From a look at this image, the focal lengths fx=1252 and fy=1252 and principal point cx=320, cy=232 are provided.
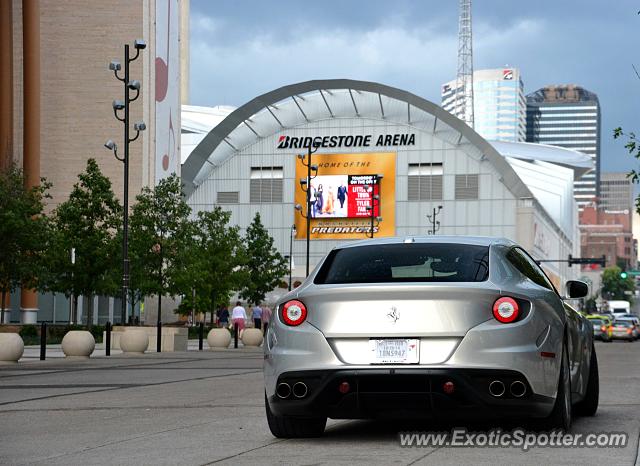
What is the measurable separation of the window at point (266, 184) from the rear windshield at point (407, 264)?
104 meters

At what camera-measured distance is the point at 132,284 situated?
49.3 m

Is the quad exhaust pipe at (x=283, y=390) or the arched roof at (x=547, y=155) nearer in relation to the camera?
the quad exhaust pipe at (x=283, y=390)

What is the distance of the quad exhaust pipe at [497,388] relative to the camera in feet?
27.8

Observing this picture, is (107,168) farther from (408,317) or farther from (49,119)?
(408,317)

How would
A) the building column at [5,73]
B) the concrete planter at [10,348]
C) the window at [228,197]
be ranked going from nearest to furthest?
the concrete planter at [10,348] < the building column at [5,73] < the window at [228,197]

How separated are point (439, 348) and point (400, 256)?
1058mm

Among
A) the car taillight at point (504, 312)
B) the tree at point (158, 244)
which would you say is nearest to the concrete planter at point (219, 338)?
the tree at point (158, 244)

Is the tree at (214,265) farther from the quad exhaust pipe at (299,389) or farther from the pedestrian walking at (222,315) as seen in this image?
the quad exhaust pipe at (299,389)

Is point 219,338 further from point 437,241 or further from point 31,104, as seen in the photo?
point 437,241

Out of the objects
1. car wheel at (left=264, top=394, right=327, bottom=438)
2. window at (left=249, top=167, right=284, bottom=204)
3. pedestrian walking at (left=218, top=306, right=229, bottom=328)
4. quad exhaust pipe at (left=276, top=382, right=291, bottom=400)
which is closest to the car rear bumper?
quad exhaust pipe at (left=276, top=382, right=291, bottom=400)

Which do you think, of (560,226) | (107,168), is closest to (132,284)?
(107,168)

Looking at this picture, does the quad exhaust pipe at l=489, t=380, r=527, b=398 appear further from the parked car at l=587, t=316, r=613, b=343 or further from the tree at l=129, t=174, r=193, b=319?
the parked car at l=587, t=316, r=613, b=343

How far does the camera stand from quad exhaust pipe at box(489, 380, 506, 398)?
8.47m

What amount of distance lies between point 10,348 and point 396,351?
18.2 meters
